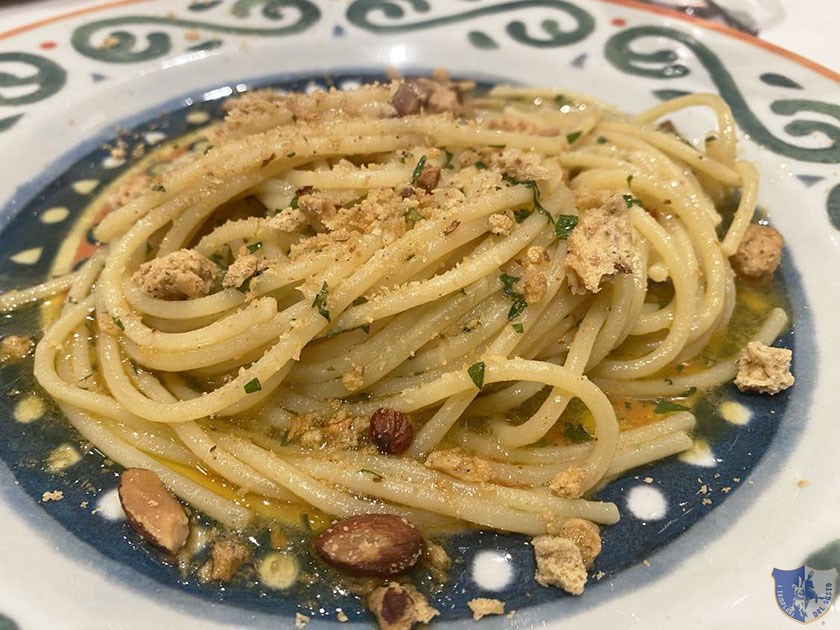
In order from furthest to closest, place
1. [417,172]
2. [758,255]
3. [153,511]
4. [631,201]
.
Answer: [758,255] < [631,201] < [417,172] < [153,511]

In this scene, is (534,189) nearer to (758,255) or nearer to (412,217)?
(412,217)

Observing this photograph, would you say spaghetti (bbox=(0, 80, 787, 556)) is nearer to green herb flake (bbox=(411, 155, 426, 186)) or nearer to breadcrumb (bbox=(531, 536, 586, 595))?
green herb flake (bbox=(411, 155, 426, 186))

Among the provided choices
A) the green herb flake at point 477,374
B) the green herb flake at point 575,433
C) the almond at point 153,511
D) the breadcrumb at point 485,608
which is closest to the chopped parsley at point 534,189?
the green herb flake at point 477,374

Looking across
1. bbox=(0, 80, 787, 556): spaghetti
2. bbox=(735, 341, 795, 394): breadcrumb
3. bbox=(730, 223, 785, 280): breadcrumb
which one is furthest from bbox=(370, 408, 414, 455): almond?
bbox=(730, 223, 785, 280): breadcrumb

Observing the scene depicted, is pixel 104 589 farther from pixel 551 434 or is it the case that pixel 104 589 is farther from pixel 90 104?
pixel 90 104

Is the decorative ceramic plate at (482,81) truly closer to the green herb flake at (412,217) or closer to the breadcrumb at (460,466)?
the breadcrumb at (460,466)

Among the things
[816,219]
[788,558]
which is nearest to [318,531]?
[788,558]

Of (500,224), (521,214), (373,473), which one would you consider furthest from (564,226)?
(373,473)
